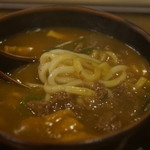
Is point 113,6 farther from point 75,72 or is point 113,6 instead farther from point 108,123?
point 108,123

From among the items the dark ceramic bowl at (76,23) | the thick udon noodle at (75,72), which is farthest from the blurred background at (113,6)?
the thick udon noodle at (75,72)

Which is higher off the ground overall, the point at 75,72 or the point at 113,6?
the point at 113,6

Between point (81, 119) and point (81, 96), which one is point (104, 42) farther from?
point (81, 119)

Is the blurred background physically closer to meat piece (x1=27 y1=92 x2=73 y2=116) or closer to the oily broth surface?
the oily broth surface

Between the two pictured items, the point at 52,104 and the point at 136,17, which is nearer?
the point at 52,104

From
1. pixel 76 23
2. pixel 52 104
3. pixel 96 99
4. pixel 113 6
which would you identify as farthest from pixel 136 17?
pixel 52 104

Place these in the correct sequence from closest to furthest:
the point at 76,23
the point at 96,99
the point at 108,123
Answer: the point at 108,123 → the point at 96,99 → the point at 76,23

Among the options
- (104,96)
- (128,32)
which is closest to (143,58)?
(128,32)
